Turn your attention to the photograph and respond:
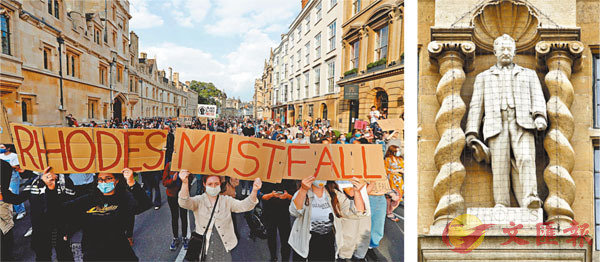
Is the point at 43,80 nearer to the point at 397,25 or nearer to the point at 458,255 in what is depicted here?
the point at 397,25

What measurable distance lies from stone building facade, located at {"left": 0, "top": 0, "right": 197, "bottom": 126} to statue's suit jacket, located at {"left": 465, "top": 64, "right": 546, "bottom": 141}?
420 centimetres

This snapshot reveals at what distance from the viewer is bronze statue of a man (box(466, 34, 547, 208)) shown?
3.13 meters

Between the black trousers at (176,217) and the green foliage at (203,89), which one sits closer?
the black trousers at (176,217)

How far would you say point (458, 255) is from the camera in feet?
10.8

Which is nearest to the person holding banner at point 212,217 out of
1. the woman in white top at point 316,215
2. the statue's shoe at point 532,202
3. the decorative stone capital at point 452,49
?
the woman in white top at point 316,215

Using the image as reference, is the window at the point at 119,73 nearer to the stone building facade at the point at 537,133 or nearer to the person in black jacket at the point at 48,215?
the person in black jacket at the point at 48,215

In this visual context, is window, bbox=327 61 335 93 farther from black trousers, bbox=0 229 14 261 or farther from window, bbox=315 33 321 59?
black trousers, bbox=0 229 14 261

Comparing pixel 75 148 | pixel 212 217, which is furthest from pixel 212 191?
pixel 75 148

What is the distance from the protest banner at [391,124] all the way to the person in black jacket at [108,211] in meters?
3.06

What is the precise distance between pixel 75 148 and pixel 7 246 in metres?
1.40

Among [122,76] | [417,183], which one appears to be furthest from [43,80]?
[417,183]

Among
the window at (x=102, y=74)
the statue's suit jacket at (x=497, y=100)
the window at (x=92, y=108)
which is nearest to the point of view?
the statue's suit jacket at (x=497, y=100)

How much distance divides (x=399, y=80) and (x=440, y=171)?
1.31m

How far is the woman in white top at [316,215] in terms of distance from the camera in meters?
2.93
